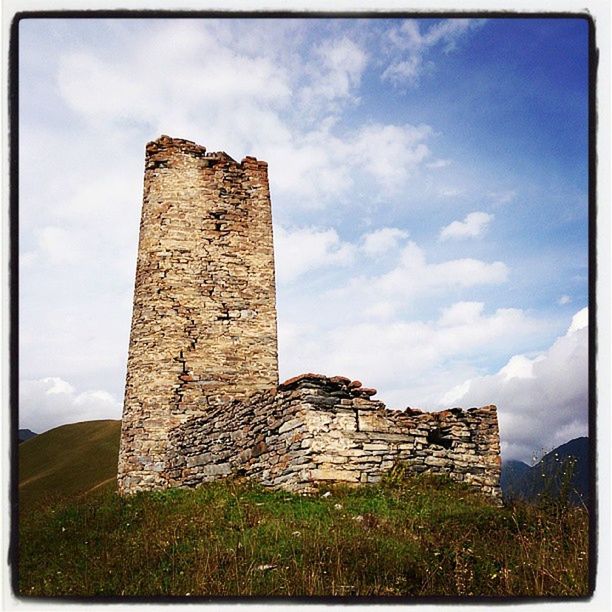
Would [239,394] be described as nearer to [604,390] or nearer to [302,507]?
[302,507]

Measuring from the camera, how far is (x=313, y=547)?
5.94m

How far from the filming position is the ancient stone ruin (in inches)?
431

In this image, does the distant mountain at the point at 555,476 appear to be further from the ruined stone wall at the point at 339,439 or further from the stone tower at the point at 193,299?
the stone tower at the point at 193,299

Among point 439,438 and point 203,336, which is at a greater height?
point 203,336

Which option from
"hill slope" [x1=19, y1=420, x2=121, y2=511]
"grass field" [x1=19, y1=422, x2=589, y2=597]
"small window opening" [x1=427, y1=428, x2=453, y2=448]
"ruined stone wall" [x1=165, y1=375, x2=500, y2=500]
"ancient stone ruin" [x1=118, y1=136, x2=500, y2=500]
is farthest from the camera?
"hill slope" [x1=19, y1=420, x2=121, y2=511]

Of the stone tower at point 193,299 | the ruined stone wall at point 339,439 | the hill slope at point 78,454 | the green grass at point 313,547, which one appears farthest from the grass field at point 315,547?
the hill slope at point 78,454

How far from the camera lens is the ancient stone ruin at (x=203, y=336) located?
10940mm

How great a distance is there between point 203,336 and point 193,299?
0.80 metres

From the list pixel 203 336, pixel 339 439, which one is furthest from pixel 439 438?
pixel 203 336

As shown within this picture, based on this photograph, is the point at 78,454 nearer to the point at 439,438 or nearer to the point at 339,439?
the point at 439,438

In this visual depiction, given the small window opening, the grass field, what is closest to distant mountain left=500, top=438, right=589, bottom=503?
the grass field

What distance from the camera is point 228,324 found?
1485cm

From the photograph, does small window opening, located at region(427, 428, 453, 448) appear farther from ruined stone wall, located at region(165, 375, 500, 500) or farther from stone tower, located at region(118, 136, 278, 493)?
stone tower, located at region(118, 136, 278, 493)

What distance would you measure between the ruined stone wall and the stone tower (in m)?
2.60
